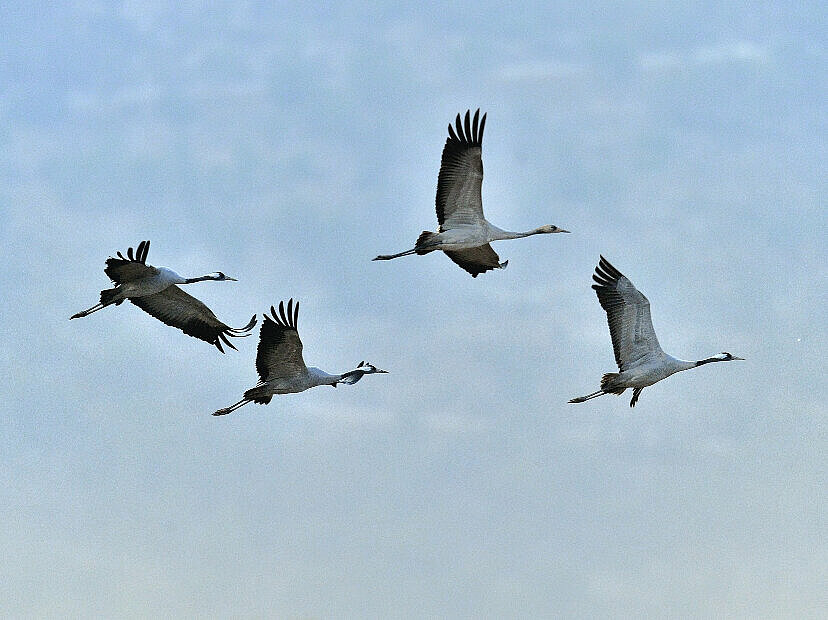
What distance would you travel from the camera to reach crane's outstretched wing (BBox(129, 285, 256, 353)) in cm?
3111

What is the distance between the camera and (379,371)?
31.6 metres

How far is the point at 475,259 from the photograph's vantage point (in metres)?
31.2

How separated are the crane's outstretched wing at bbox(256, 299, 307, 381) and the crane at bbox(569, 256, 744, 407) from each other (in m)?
5.61

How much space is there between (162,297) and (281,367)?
3.39 meters

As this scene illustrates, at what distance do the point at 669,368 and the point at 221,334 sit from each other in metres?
9.66

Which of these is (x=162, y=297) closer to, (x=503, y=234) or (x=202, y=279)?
(x=202, y=279)

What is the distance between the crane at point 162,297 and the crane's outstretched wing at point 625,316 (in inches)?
302

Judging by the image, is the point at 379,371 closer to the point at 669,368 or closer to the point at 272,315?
the point at 272,315

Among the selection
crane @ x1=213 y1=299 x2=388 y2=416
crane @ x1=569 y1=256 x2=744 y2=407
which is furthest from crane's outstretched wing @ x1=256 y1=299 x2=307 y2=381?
crane @ x1=569 y1=256 x2=744 y2=407

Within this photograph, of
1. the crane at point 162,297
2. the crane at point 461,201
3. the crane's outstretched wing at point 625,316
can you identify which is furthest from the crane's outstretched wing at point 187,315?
the crane's outstretched wing at point 625,316

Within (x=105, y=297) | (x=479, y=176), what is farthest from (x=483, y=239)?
(x=105, y=297)

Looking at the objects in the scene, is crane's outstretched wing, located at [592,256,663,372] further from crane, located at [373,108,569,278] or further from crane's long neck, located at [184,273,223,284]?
crane's long neck, located at [184,273,223,284]

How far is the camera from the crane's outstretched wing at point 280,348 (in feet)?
94.9

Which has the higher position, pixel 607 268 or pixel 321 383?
pixel 607 268
